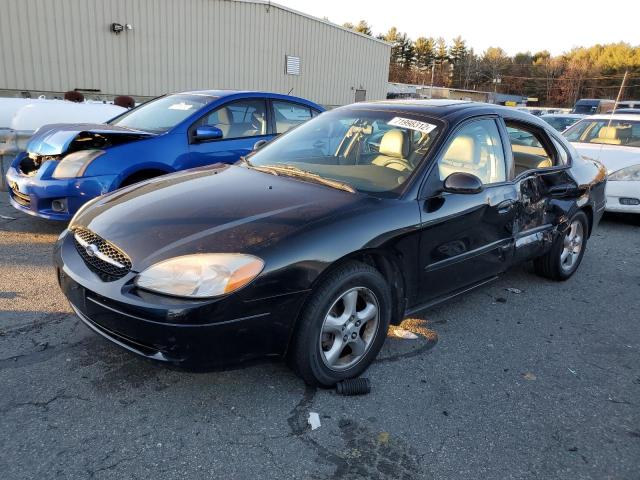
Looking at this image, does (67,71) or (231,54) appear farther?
(231,54)

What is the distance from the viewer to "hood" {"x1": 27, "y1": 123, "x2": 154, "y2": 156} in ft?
15.9

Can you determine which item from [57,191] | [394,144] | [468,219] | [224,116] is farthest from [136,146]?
[468,219]

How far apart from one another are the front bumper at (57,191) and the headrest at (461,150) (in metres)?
3.09

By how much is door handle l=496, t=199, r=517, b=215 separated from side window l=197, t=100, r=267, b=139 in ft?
10.5

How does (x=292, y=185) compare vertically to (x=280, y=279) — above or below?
above

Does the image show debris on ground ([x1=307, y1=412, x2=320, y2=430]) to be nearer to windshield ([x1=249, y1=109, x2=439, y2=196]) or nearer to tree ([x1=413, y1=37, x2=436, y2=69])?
windshield ([x1=249, y1=109, x2=439, y2=196])

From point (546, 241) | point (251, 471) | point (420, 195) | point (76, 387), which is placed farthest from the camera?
point (546, 241)

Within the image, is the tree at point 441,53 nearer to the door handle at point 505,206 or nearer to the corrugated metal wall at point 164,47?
the corrugated metal wall at point 164,47

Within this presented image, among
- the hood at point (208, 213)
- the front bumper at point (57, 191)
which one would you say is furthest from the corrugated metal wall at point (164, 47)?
the hood at point (208, 213)

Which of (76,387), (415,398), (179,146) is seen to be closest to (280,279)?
(415,398)

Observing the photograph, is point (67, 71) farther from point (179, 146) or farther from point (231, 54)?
point (179, 146)

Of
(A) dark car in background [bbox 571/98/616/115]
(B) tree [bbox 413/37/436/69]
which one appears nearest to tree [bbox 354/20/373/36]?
(B) tree [bbox 413/37/436/69]

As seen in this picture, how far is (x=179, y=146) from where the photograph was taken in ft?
17.1

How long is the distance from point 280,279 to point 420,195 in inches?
45.2
